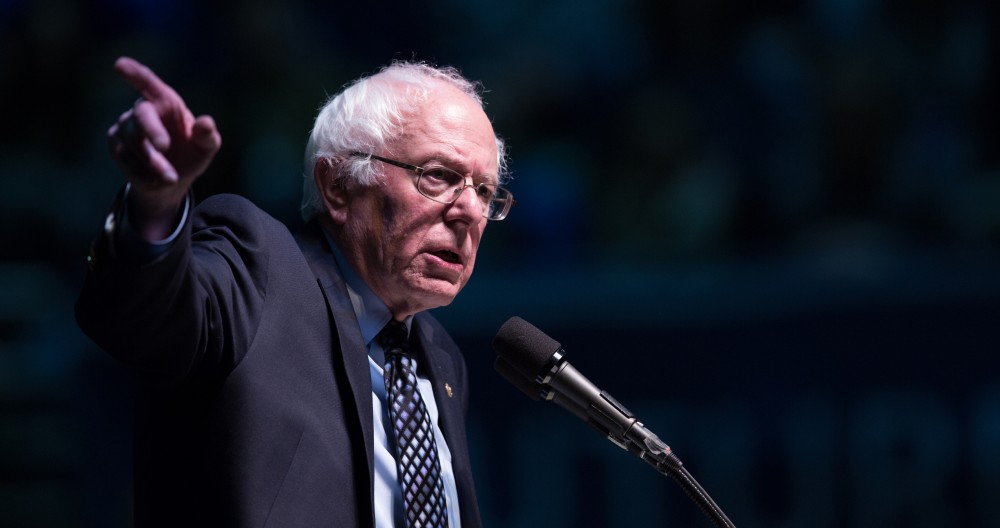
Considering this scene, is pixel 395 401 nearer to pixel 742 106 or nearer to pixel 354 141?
pixel 354 141

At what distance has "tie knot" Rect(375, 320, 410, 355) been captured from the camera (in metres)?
1.91

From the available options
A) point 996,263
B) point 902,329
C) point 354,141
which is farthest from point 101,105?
point 996,263

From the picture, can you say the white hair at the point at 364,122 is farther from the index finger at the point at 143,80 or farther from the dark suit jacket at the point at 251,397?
the index finger at the point at 143,80

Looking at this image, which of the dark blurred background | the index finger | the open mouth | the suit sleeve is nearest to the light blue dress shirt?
the open mouth

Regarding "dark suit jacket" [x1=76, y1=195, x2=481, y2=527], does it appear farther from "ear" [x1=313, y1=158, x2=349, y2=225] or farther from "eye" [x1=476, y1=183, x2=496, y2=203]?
"eye" [x1=476, y1=183, x2=496, y2=203]

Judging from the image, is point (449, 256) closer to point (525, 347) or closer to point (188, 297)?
point (525, 347)

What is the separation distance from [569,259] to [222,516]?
2188 millimetres

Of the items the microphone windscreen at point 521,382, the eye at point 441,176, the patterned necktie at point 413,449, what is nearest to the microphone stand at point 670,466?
the microphone windscreen at point 521,382

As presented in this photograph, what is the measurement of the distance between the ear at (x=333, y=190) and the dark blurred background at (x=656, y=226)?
4.35ft

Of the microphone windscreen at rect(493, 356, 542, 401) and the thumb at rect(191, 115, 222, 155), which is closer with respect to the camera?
the thumb at rect(191, 115, 222, 155)

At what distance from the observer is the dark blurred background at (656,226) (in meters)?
3.23

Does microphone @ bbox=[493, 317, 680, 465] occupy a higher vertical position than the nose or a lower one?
lower

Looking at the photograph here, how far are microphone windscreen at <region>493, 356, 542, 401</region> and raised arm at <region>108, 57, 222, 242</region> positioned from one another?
692 mm

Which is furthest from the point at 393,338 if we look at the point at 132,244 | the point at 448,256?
the point at 132,244
